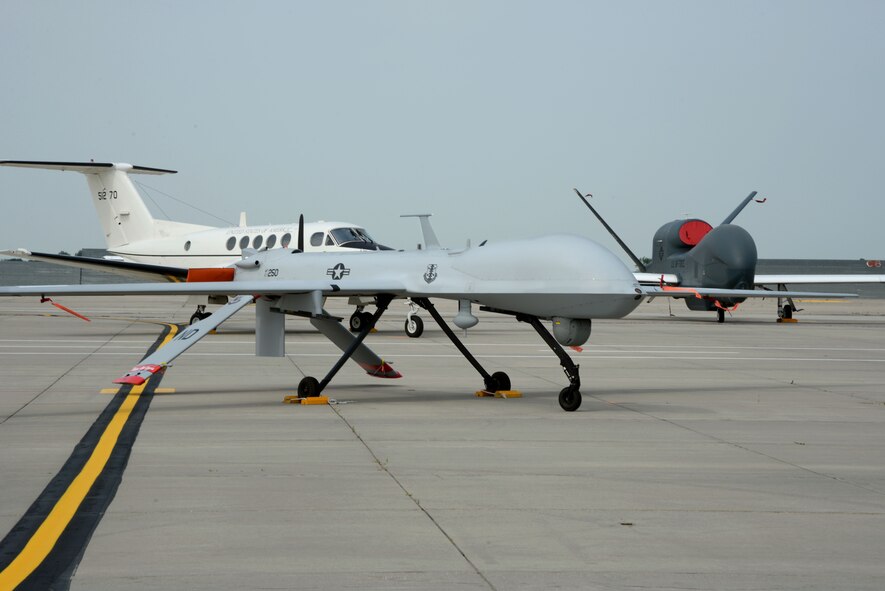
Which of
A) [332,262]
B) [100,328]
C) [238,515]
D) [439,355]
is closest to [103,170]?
[100,328]

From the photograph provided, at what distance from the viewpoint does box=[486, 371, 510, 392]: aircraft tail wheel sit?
14102 millimetres

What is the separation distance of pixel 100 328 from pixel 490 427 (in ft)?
69.2

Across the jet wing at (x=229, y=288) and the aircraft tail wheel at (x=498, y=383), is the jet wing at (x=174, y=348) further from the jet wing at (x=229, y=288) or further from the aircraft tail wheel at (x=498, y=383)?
the aircraft tail wheel at (x=498, y=383)

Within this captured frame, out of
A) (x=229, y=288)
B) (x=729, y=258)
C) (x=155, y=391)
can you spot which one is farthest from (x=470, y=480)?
(x=729, y=258)

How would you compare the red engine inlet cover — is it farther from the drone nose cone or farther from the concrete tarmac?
the concrete tarmac

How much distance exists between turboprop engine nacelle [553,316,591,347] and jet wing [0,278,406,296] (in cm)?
201

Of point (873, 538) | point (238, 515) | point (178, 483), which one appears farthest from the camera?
point (178, 483)

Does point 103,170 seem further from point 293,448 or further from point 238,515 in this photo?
point 238,515

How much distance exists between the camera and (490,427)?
36.8 ft

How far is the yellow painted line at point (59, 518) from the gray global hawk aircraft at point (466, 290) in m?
2.33

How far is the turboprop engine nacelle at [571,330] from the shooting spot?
12.5 metres

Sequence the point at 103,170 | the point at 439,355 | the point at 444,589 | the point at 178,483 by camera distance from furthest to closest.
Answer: the point at 103,170
the point at 439,355
the point at 178,483
the point at 444,589

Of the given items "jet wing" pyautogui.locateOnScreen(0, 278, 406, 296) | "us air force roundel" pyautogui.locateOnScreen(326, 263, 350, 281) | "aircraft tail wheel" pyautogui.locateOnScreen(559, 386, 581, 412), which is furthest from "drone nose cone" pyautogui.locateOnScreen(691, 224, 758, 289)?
"jet wing" pyautogui.locateOnScreen(0, 278, 406, 296)

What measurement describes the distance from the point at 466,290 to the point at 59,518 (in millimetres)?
6898
